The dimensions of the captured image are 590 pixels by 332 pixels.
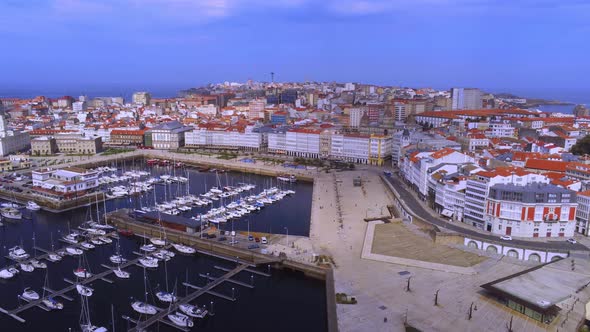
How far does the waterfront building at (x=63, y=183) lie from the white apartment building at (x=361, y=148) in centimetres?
2628

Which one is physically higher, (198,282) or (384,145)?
(384,145)

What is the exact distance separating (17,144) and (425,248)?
51.8 meters

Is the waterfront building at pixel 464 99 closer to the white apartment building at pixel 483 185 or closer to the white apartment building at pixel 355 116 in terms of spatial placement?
the white apartment building at pixel 355 116

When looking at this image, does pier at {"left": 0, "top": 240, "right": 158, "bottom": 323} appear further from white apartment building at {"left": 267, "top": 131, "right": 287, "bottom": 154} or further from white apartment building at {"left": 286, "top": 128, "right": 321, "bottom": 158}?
white apartment building at {"left": 267, "top": 131, "right": 287, "bottom": 154}

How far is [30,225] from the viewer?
99.1ft

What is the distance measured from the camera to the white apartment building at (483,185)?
26391 millimetres

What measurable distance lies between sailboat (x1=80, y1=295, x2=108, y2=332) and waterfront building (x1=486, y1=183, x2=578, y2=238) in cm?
2051

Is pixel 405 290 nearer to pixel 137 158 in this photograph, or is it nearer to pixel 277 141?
pixel 277 141

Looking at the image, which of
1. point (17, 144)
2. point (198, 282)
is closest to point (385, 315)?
point (198, 282)

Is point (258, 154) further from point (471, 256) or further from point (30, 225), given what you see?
point (471, 256)

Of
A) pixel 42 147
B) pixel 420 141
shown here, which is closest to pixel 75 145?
pixel 42 147

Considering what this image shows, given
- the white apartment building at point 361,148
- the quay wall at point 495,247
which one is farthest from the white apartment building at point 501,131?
the quay wall at point 495,247

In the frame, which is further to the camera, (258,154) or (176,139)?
(176,139)

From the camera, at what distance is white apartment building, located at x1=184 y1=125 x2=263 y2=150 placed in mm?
59062
